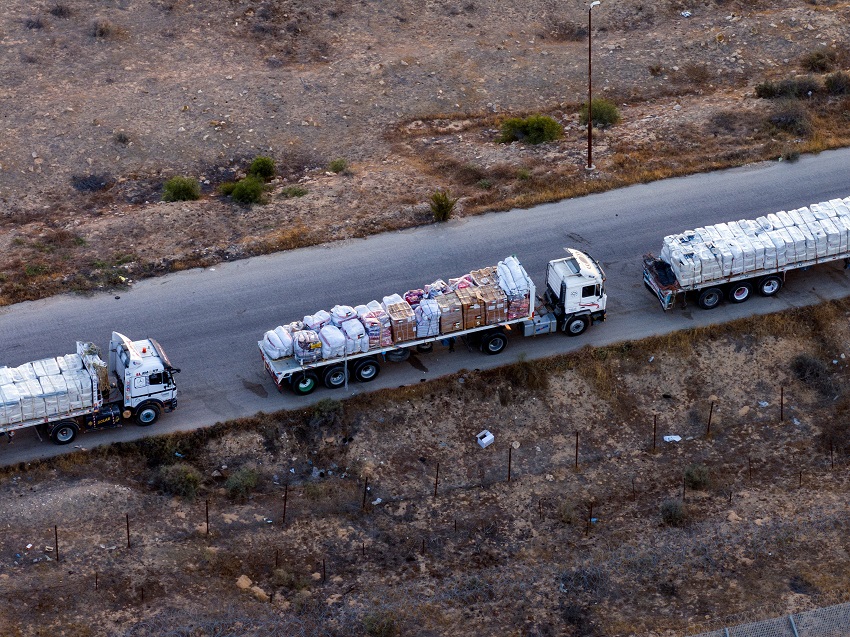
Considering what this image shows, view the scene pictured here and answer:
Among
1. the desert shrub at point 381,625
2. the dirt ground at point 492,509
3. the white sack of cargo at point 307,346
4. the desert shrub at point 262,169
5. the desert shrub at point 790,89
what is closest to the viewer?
the desert shrub at point 381,625

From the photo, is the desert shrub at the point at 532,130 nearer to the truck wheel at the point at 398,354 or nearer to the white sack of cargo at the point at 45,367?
the truck wheel at the point at 398,354

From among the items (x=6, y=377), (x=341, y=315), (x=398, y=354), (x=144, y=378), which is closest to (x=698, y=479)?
(x=398, y=354)

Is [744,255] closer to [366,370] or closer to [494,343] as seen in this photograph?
[494,343]

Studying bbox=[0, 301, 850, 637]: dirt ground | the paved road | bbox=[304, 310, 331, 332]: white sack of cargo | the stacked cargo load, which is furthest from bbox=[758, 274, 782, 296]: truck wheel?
bbox=[304, 310, 331, 332]: white sack of cargo

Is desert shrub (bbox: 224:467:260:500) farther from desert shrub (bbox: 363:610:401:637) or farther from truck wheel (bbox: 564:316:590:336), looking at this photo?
truck wheel (bbox: 564:316:590:336)

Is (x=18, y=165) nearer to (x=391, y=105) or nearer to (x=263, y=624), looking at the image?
(x=391, y=105)

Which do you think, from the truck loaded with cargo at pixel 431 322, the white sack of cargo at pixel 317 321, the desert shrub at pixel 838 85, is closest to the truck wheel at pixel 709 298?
the truck loaded with cargo at pixel 431 322
